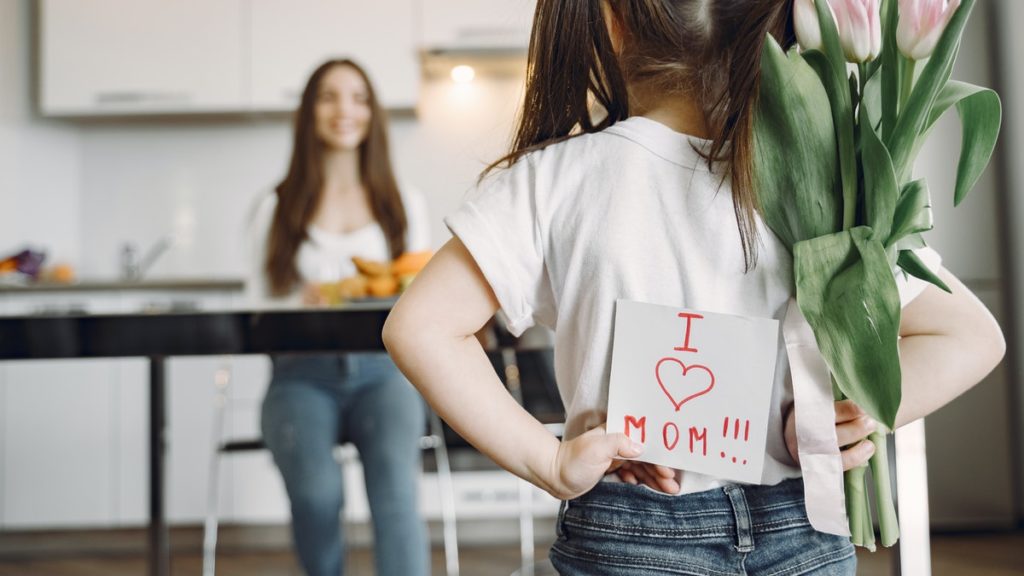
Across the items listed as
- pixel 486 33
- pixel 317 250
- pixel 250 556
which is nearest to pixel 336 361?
pixel 317 250

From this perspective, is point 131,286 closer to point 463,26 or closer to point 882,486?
point 463,26

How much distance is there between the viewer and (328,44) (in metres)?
3.60

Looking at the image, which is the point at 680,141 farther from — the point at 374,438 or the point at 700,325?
the point at 374,438

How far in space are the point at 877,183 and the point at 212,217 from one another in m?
→ 3.58

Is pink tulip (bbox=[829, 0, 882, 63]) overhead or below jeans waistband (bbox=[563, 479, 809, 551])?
overhead

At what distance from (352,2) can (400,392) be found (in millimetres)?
2231

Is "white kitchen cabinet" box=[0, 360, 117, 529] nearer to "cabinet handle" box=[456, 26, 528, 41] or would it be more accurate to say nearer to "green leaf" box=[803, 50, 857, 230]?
"cabinet handle" box=[456, 26, 528, 41]

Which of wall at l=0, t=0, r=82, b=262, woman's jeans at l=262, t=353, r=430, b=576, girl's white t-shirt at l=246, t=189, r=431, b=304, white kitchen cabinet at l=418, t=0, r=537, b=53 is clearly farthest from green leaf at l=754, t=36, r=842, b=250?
wall at l=0, t=0, r=82, b=262

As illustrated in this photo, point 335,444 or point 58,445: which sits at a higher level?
point 335,444

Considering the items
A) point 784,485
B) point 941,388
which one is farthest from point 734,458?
point 941,388

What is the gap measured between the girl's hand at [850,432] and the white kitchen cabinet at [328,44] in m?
3.02

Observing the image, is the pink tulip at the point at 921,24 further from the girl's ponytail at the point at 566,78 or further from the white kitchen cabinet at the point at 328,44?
the white kitchen cabinet at the point at 328,44

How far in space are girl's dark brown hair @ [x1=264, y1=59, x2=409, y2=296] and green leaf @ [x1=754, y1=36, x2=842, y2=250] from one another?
157 centimetres

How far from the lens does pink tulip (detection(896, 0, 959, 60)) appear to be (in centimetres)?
62
